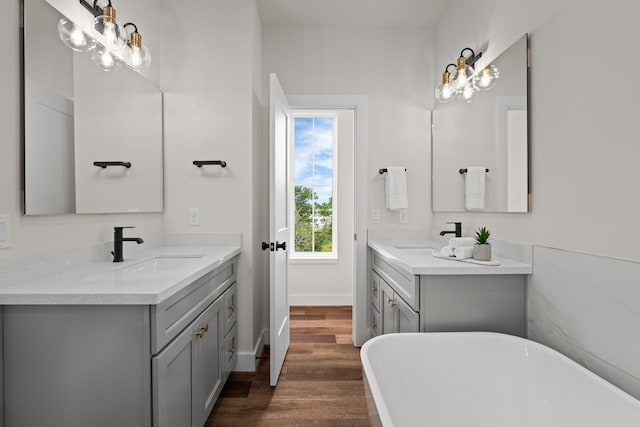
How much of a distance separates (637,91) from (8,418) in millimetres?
2328

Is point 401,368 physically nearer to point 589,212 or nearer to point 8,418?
point 589,212

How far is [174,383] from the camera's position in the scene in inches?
54.0

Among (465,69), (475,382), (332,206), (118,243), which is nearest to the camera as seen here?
(475,382)

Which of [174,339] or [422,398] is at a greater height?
[174,339]

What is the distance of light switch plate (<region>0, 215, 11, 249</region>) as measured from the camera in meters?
1.23

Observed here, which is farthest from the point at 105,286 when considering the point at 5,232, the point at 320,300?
the point at 320,300

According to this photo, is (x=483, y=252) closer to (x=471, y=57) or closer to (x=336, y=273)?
(x=471, y=57)

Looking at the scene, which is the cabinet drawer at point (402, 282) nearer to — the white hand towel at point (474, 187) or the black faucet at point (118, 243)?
the white hand towel at point (474, 187)

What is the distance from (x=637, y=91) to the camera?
110 cm

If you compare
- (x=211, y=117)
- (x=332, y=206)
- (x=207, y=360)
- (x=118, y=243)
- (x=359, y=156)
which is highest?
(x=211, y=117)

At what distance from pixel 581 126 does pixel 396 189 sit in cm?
157

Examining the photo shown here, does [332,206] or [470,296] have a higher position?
[332,206]

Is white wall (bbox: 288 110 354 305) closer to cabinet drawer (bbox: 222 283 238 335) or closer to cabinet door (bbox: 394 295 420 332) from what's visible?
cabinet drawer (bbox: 222 283 238 335)

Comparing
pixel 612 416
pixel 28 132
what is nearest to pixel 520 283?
pixel 612 416
